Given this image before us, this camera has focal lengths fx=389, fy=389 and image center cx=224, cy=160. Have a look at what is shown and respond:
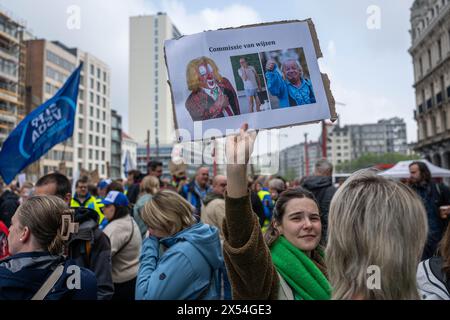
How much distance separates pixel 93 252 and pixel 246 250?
6.24 feet

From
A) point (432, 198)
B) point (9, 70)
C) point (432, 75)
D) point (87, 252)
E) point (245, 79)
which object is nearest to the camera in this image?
point (245, 79)

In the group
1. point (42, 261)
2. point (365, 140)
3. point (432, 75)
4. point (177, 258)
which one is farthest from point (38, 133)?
point (365, 140)

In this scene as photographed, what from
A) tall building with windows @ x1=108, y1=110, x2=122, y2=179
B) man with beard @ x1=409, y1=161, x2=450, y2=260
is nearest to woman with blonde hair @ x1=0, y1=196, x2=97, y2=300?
man with beard @ x1=409, y1=161, x2=450, y2=260

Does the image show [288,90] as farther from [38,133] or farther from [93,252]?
[38,133]

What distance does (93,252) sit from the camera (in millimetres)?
3340

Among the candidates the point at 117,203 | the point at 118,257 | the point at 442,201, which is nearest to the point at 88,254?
the point at 118,257

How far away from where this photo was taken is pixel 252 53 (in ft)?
7.34

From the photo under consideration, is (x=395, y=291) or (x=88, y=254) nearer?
(x=395, y=291)

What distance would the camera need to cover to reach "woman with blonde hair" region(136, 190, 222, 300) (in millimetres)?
2455

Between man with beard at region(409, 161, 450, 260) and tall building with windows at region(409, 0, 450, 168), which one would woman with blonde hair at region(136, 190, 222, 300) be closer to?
man with beard at region(409, 161, 450, 260)

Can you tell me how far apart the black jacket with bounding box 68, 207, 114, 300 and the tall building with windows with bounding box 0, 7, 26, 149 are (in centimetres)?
5182

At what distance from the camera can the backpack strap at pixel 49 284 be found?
212cm
